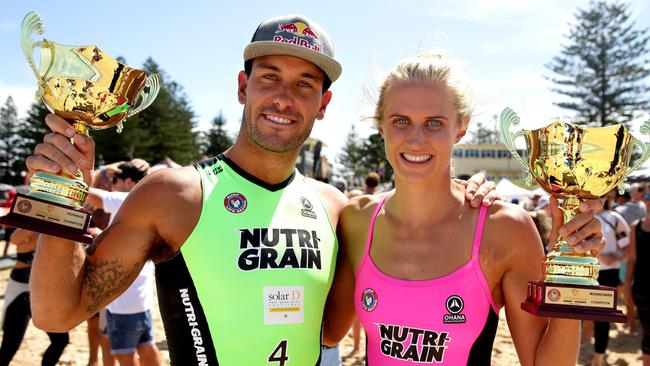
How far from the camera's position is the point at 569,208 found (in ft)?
6.81

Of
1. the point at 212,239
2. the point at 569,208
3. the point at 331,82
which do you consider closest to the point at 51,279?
the point at 212,239

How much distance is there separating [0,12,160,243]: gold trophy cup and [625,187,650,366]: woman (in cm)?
507

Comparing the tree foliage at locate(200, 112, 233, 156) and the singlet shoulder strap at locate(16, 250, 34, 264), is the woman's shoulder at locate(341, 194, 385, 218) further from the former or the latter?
the tree foliage at locate(200, 112, 233, 156)

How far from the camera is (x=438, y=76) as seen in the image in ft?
7.71

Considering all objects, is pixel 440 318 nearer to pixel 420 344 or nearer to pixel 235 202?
pixel 420 344

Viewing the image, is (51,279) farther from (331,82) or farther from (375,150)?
(375,150)

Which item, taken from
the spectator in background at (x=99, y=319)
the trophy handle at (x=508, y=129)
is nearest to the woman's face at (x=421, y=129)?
the trophy handle at (x=508, y=129)

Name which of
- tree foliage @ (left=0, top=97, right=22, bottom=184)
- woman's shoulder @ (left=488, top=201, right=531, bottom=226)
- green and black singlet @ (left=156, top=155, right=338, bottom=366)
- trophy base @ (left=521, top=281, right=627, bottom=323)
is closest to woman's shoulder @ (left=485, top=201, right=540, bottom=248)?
woman's shoulder @ (left=488, top=201, right=531, bottom=226)

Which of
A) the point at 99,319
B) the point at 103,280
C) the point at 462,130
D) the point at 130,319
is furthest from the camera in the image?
the point at 99,319

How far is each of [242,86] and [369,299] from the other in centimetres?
121

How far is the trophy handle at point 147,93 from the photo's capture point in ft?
6.90

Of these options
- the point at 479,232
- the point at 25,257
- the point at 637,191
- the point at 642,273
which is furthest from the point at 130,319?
the point at 637,191

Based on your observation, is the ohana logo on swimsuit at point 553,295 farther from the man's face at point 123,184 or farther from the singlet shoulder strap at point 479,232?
the man's face at point 123,184

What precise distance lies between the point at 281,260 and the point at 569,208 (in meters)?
1.19
